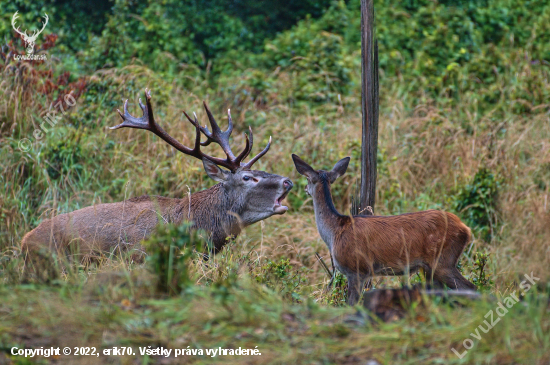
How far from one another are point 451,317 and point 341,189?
5596 millimetres

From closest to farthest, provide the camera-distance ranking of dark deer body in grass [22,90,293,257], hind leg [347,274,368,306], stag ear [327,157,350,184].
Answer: hind leg [347,274,368,306] < stag ear [327,157,350,184] < dark deer body in grass [22,90,293,257]

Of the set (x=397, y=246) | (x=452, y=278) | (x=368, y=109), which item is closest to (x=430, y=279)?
(x=452, y=278)

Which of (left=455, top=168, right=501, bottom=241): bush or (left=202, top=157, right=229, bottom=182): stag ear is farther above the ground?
(left=202, top=157, right=229, bottom=182): stag ear

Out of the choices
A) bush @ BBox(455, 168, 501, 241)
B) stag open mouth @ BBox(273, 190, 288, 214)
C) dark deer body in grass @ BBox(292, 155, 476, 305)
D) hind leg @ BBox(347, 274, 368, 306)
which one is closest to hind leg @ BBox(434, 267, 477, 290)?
dark deer body in grass @ BBox(292, 155, 476, 305)

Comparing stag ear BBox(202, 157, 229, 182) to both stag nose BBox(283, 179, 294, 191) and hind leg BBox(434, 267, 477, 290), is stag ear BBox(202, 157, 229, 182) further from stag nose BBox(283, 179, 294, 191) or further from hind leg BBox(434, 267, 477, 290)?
hind leg BBox(434, 267, 477, 290)

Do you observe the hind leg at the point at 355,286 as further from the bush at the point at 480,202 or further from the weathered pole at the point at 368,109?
the bush at the point at 480,202

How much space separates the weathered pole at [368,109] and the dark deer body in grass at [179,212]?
0.88 meters

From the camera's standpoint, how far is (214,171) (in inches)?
285

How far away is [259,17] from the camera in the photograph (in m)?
14.6

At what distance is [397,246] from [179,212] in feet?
8.24

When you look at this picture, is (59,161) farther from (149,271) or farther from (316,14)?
(316,14)

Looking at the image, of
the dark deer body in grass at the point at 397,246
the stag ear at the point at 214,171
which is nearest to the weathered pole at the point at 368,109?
the dark deer body in grass at the point at 397,246

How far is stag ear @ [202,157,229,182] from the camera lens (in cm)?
719

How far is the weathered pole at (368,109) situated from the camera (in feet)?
21.1
